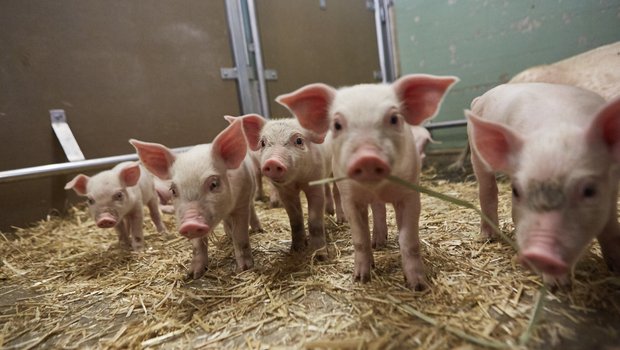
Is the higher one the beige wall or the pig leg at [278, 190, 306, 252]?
the beige wall

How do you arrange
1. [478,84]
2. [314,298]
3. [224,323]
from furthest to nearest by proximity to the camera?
[478,84]
[314,298]
[224,323]

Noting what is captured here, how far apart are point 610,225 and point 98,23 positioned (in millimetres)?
5871

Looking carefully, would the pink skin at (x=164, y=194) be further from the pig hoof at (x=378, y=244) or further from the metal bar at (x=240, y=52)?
the pig hoof at (x=378, y=244)

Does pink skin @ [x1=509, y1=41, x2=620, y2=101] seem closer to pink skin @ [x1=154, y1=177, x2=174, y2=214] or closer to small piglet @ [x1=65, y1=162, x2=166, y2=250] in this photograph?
small piglet @ [x1=65, y1=162, x2=166, y2=250]

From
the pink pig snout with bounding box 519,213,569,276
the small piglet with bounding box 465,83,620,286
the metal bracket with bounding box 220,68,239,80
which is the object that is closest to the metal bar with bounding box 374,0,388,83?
the metal bracket with bounding box 220,68,239,80

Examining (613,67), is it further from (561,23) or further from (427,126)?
(427,126)

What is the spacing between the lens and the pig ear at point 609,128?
5.01 ft

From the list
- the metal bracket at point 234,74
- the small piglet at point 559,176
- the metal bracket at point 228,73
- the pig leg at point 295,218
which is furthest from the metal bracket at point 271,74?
the small piglet at point 559,176

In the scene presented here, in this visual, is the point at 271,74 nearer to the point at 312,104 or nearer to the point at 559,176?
the point at 312,104

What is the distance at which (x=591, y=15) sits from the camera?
5371 millimetres

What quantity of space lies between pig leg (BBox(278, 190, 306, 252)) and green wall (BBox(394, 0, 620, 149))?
5042mm

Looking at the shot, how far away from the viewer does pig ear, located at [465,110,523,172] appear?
5.77ft

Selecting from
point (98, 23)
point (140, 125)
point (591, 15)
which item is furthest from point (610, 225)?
point (98, 23)

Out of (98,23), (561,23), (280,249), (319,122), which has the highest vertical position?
(98,23)
